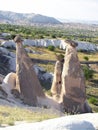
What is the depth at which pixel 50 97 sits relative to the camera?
952 inches

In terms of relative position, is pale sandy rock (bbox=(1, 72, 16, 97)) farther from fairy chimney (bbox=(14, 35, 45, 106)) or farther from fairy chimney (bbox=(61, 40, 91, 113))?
fairy chimney (bbox=(61, 40, 91, 113))

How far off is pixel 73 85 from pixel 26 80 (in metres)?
2.77

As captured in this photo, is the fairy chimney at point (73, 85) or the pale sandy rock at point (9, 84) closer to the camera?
the pale sandy rock at point (9, 84)

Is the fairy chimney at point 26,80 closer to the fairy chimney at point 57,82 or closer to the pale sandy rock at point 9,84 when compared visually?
the pale sandy rock at point 9,84

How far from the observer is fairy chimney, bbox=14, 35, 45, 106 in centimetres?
2297

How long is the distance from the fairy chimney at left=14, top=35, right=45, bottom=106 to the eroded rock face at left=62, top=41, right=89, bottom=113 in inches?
57.6

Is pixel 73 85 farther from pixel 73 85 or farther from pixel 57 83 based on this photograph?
pixel 57 83

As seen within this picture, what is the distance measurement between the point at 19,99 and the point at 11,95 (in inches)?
20.4

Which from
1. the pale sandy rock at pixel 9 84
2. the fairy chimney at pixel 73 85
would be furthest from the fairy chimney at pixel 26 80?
the fairy chimney at pixel 73 85

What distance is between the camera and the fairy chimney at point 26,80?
75.4 ft

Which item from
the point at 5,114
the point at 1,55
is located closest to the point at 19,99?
the point at 5,114

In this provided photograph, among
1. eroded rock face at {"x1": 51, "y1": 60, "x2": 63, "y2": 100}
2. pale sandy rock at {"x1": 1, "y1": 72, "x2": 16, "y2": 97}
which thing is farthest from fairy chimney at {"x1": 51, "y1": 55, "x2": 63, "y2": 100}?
A: pale sandy rock at {"x1": 1, "y1": 72, "x2": 16, "y2": 97}

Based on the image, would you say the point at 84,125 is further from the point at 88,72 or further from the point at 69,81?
the point at 88,72

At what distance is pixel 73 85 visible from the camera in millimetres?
23516
